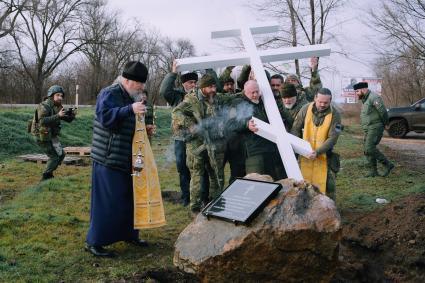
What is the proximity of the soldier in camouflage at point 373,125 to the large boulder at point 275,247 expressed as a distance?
6.17 metres

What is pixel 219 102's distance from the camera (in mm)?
5949

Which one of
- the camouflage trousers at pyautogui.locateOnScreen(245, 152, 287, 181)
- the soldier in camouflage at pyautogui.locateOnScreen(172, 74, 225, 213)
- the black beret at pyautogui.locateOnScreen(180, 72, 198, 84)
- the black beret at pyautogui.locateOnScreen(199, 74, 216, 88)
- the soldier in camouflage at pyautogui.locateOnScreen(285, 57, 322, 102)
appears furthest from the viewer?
the soldier in camouflage at pyautogui.locateOnScreen(285, 57, 322, 102)

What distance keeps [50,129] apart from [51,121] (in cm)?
21

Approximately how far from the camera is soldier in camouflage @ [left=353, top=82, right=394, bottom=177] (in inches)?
379

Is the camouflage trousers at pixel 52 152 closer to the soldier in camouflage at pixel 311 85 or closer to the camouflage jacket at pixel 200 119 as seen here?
the camouflage jacket at pixel 200 119

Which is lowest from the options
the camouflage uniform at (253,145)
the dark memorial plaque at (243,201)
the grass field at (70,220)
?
the grass field at (70,220)

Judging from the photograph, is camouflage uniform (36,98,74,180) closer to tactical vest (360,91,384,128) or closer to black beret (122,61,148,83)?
black beret (122,61,148,83)

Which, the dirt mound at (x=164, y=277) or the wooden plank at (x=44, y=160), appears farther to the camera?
the wooden plank at (x=44, y=160)

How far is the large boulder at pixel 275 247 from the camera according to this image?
3.64 meters

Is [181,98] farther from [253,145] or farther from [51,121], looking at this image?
[51,121]

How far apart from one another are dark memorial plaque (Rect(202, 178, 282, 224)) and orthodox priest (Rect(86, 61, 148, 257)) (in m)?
1.22

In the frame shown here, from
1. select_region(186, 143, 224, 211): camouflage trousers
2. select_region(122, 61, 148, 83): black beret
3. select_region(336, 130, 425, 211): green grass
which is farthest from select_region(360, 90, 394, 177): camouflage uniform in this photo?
select_region(122, 61, 148, 83): black beret

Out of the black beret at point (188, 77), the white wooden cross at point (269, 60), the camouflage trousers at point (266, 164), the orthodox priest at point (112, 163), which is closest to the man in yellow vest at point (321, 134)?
the camouflage trousers at point (266, 164)

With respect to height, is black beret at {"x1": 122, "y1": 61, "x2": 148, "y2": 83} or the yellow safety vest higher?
black beret at {"x1": 122, "y1": 61, "x2": 148, "y2": 83}
